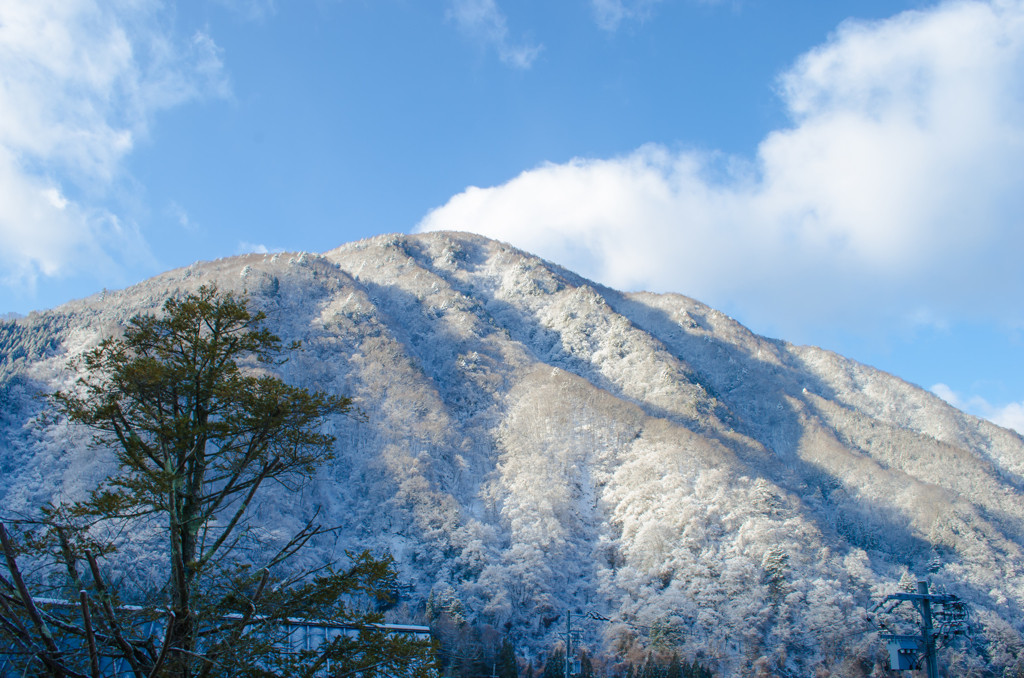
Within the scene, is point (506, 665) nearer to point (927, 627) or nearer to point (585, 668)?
point (585, 668)

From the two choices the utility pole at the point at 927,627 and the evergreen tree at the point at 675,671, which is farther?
the evergreen tree at the point at 675,671

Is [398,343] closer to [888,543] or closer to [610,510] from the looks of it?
[610,510]

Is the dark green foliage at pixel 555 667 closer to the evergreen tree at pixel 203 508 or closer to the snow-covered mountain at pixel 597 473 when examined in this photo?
the snow-covered mountain at pixel 597 473

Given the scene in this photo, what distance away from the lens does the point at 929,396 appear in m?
151

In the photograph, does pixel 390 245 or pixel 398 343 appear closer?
pixel 398 343

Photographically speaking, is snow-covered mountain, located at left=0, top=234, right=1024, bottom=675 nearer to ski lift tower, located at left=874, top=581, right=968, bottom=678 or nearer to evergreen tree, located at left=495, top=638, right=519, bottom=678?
evergreen tree, located at left=495, top=638, right=519, bottom=678

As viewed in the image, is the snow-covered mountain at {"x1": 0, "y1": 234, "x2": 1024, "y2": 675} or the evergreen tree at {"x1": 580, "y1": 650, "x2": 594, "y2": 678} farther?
the snow-covered mountain at {"x1": 0, "y1": 234, "x2": 1024, "y2": 675}

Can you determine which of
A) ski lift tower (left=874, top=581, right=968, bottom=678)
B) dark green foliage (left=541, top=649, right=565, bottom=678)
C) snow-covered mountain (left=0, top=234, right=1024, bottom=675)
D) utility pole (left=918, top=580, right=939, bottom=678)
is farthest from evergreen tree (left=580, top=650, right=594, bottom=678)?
utility pole (left=918, top=580, right=939, bottom=678)

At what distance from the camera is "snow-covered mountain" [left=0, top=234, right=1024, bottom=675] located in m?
65.4

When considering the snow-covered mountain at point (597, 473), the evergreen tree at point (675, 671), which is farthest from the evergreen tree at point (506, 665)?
the snow-covered mountain at point (597, 473)

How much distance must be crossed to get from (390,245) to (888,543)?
12144 centimetres

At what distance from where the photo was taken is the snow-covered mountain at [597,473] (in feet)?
214

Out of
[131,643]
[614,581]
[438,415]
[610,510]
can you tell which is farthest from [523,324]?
[131,643]

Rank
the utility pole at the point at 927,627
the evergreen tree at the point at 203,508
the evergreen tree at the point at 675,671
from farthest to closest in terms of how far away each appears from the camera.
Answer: the evergreen tree at the point at 675,671, the utility pole at the point at 927,627, the evergreen tree at the point at 203,508
